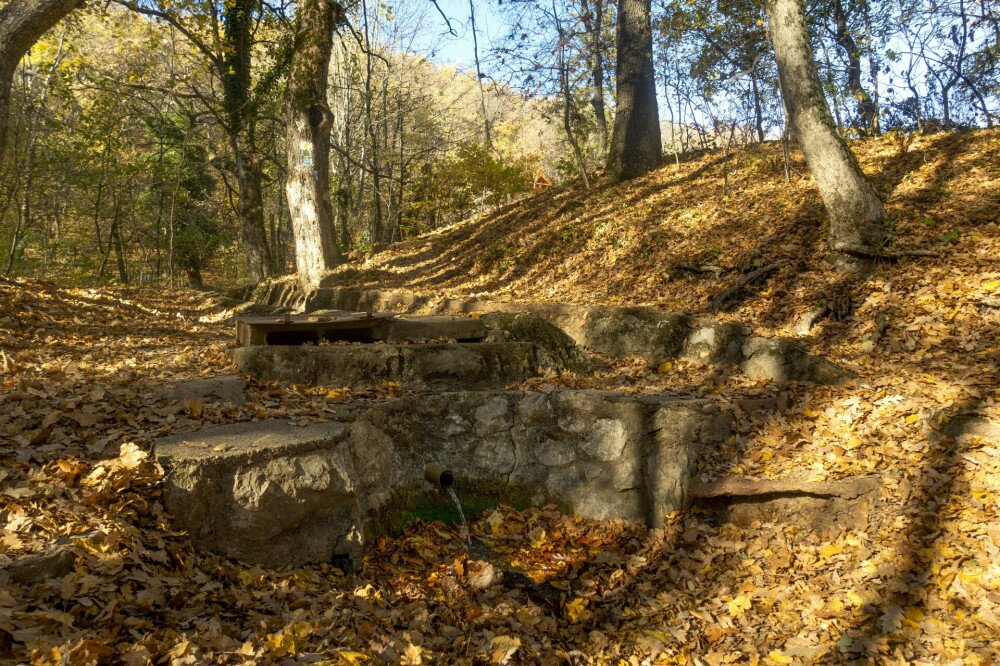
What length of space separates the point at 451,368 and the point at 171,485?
295cm

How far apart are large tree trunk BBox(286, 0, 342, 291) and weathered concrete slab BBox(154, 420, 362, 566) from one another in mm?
6101

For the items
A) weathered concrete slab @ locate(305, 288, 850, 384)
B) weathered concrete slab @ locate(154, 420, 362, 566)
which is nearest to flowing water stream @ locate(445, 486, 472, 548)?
weathered concrete slab @ locate(154, 420, 362, 566)

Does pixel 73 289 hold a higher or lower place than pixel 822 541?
higher

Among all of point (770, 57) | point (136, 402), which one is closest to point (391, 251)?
point (770, 57)

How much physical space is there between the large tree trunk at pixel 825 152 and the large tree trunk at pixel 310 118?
627cm

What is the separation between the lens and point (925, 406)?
486cm

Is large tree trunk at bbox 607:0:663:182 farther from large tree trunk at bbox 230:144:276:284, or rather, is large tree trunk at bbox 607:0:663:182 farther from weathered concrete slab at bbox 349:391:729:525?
large tree trunk at bbox 230:144:276:284

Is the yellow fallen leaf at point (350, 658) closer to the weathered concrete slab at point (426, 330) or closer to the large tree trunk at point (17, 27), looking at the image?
the weathered concrete slab at point (426, 330)

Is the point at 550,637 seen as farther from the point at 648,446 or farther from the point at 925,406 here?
the point at 925,406

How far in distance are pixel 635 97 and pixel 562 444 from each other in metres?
8.53

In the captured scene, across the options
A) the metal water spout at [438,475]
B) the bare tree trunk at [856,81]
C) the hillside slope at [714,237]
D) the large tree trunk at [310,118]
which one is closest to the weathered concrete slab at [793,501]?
the metal water spout at [438,475]

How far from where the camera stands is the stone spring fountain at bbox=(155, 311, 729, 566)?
3859 mm

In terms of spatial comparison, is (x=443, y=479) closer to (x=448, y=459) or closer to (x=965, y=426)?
(x=448, y=459)

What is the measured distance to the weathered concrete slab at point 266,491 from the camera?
366 centimetres
